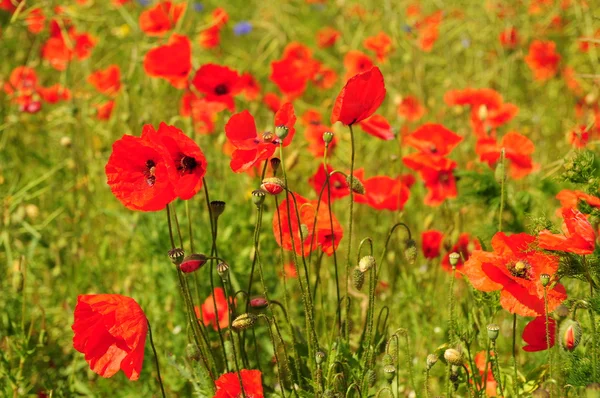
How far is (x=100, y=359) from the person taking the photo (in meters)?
1.51

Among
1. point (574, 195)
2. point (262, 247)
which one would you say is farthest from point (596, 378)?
point (262, 247)

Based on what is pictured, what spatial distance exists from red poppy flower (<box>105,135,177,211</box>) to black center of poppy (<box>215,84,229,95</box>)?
92 cm

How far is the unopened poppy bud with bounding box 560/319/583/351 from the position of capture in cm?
123

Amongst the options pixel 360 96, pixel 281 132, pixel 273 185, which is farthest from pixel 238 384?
pixel 360 96

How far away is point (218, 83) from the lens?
244 cm

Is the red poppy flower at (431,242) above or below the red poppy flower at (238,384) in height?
above

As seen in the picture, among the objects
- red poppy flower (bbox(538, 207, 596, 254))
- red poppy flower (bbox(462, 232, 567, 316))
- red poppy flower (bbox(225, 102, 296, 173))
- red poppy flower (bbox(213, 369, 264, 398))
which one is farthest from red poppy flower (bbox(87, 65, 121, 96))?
red poppy flower (bbox(538, 207, 596, 254))

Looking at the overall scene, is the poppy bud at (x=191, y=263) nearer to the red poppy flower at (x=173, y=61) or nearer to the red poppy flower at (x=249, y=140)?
the red poppy flower at (x=249, y=140)

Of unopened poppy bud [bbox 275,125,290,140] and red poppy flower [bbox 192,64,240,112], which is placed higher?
red poppy flower [bbox 192,64,240,112]

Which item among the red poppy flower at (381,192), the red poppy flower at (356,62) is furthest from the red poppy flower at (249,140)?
the red poppy flower at (356,62)

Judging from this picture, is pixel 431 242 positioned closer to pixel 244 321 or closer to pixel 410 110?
pixel 244 321

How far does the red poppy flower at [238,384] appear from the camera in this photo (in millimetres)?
1491

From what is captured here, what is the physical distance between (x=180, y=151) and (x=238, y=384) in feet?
1.69

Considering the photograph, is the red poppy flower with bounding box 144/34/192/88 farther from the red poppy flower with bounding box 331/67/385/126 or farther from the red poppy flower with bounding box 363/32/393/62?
the red poppy flower with bounding box 363/32/393/62
